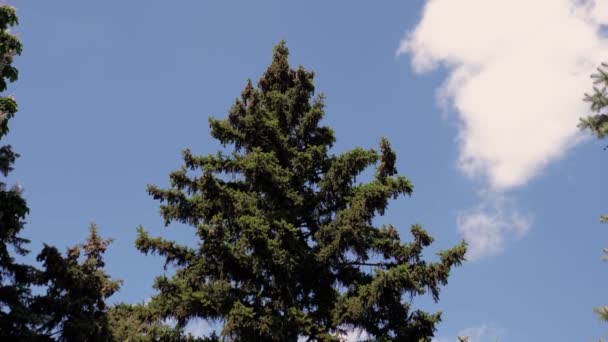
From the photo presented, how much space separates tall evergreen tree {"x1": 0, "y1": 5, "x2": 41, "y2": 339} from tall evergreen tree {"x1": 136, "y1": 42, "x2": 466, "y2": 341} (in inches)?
138

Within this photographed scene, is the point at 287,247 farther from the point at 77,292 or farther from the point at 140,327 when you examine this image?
the point at 77,292

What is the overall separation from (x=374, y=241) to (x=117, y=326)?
8130 millimetres

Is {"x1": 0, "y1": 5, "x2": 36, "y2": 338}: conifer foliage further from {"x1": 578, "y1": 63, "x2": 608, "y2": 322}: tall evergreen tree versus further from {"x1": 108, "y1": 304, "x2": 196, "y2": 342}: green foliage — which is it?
{"x1": 578, "y1": 63, "x2": 608, "y2": 322}: tall evergreen tree

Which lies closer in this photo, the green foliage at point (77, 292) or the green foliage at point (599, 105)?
the green foliage at point (599, 105)

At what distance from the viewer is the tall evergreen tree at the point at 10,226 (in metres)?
15.0

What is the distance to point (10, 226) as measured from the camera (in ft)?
50.1

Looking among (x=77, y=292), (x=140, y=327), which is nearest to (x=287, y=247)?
(x=140, y=327)

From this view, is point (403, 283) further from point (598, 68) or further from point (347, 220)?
point (598, 68)

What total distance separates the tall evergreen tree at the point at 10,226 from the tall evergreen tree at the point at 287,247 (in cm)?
349

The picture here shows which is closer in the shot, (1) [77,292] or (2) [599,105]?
(2) [599,105]

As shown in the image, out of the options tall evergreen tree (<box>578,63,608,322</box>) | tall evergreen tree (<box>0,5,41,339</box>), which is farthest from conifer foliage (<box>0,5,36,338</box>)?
tall evergreen tree (<box>578,63,608,322</box>)

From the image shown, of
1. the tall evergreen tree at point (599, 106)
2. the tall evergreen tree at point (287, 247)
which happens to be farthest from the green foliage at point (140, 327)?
the tall evergreen tree at point (599, 106)

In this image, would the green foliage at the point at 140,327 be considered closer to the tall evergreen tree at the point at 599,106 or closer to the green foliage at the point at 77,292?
the green foliage at the point at 77,292

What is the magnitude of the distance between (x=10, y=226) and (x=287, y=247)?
25.8ft
